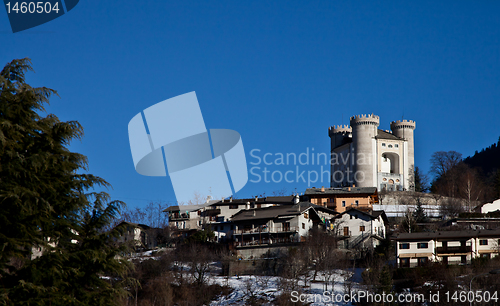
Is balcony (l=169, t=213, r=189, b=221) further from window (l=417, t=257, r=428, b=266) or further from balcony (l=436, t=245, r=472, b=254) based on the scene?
balcony (l=436, t=245, r=472, b=254)

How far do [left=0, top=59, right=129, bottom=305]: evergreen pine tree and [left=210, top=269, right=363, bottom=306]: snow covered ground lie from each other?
118 feet

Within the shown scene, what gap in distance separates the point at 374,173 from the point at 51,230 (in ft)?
303

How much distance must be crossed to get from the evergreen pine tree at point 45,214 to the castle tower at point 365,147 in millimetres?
89831

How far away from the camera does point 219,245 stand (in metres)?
66.3

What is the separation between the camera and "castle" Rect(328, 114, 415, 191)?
3959 inches

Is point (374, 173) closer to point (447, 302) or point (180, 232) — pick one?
point (180, 232)

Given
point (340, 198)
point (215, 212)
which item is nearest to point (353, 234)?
point (340, 198)

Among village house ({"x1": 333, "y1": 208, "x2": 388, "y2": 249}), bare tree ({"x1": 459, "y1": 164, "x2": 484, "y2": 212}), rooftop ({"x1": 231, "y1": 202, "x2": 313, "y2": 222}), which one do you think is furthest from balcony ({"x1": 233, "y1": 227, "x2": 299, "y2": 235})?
bare tree ({"x1": 459, "y1": 164, "x2": 484, "y2": 212})

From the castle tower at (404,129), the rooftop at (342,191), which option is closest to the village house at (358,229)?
the rooftop at (342,191)

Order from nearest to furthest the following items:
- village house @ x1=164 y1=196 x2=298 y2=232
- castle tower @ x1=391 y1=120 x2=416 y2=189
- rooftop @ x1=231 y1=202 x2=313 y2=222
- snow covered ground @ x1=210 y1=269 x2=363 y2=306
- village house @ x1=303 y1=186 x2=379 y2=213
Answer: snow covered ground @ x1=210 y1=269 x2=363 y2=306 < rooftop @ x1=231 y1=202 x2=313 y2=222 < village house @ x1=164 y1=196 x2=298 y2=232 < village house @ x1=303 y1=186 x2=379 y2=213 < castle tower @ x1=391 y1=120 x2=416 y2=189

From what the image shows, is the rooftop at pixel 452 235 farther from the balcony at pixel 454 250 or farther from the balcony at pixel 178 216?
the balcony at pixel 178 216

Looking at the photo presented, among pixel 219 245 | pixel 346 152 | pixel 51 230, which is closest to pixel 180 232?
pixel 219 245

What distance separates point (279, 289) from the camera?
48594 mm

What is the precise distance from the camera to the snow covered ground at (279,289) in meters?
47.3
